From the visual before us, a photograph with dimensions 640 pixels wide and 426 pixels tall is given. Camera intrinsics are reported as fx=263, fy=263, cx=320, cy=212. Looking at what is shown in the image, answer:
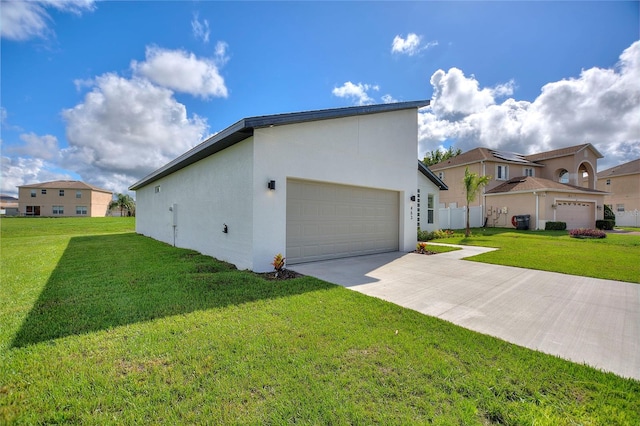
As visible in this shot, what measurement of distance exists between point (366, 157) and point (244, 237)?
14.8 feet

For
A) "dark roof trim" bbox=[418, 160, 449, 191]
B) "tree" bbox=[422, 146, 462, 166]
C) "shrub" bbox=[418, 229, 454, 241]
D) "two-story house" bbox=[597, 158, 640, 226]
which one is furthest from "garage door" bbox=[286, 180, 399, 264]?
"tree" bbox=[422, 146, 462, 166]

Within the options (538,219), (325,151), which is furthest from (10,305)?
(538,219)

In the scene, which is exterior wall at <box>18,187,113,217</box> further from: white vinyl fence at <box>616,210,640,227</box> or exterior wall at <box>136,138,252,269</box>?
white vinyl fence at <box>616,210,640,227</box>

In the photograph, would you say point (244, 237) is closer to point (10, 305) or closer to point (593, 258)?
point (10, 305)

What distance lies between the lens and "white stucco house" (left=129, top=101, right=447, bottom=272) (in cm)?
622

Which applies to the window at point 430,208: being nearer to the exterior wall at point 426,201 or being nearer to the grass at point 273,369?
the exterior wall at point 426,201

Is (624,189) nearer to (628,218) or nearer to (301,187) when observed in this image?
(628,218)

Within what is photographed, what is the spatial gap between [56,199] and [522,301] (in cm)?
6273

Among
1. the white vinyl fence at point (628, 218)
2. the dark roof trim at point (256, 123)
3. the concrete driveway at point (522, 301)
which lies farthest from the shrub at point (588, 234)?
the white vinyl fence at point (628, 218)

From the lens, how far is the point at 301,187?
706 cm

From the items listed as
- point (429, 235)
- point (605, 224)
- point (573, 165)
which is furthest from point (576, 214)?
point (429, 235)

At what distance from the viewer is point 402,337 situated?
3.01m

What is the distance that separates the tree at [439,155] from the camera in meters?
40.7

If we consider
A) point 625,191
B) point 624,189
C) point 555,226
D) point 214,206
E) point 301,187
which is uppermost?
point 624,189
